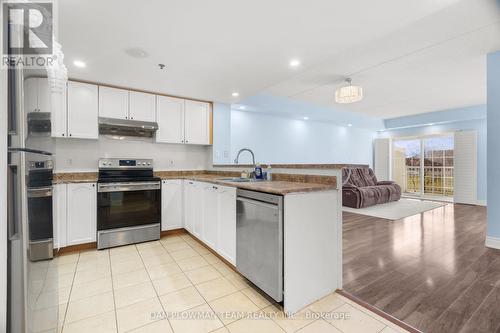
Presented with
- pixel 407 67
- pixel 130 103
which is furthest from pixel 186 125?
pixel 407 67

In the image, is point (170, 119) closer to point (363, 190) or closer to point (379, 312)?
point (379, 312)

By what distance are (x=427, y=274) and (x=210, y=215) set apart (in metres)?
2.36

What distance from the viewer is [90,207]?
2953 millimetres

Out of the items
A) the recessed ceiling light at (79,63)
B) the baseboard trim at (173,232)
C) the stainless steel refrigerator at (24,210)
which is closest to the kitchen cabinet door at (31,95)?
the stainless steel refrigerator at (24,210)

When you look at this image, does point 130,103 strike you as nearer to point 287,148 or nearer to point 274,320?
point 274,320

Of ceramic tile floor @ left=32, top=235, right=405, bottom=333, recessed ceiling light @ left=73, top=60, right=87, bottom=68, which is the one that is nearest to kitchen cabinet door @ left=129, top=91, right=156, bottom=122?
recessed ceiling light @ left=73, top=60, right=87, bottom=68

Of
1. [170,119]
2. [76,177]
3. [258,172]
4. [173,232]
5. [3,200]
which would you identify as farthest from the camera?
[170,119]

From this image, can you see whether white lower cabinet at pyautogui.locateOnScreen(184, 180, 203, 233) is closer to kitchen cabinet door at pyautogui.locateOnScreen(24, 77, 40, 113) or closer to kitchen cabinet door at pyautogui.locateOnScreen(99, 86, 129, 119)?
kitchen cabinet door at pyautogui.locateOnScreen(99, 86, 129, 119)

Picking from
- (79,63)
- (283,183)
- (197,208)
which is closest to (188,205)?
(197,208)

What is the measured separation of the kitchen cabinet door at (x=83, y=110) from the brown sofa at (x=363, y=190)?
15.0 ft

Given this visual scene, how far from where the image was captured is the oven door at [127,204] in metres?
2.98

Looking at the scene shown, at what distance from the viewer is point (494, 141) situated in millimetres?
2900

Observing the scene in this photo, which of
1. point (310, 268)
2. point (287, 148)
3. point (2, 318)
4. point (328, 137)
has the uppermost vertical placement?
point (328, 137)

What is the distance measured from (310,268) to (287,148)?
15.4ft
